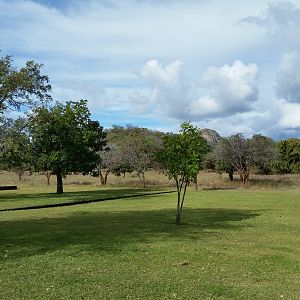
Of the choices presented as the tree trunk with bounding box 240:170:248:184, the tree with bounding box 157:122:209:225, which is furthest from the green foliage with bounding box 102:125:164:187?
the tree with bounding box 157:122:209:225

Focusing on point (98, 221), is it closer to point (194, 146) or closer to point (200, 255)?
point (194, 146)

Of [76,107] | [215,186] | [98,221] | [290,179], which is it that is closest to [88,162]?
[76,107]

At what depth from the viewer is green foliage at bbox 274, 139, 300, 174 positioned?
78.9m

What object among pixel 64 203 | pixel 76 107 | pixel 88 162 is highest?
pixel 76 107

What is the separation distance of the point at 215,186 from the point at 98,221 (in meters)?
40.5

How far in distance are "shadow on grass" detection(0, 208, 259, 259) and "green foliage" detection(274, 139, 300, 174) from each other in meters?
59.4

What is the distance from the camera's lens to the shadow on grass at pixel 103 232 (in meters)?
12.6

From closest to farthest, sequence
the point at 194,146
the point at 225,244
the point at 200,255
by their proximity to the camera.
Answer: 1. the point at 200,255
2. the point at 225,244
3. the point at 194,146

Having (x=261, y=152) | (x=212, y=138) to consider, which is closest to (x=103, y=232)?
(x=261, y=152)

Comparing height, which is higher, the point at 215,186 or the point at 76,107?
the point at 76,107

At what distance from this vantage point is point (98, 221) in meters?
19.8

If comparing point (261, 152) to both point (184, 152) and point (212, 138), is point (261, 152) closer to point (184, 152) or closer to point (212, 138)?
point (184, 152)

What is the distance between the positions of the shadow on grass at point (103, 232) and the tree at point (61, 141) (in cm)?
2166

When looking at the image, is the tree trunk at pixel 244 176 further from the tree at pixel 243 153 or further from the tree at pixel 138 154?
the tree at pixel 138 154
